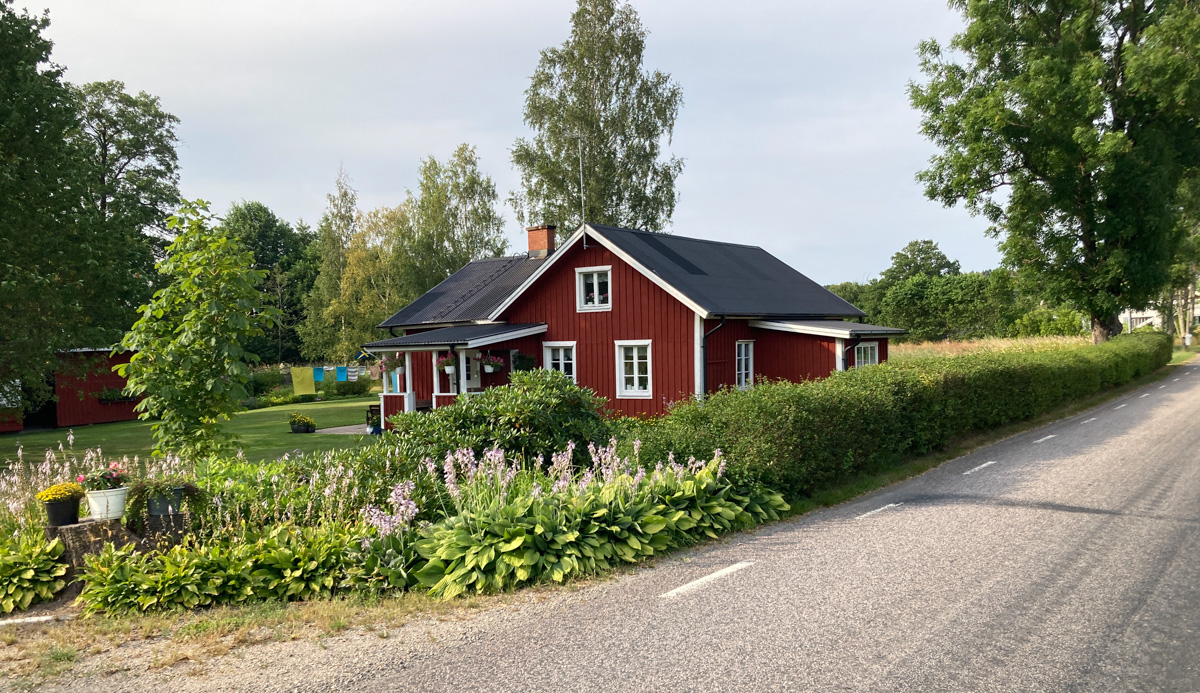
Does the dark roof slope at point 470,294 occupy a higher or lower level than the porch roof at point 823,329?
higher

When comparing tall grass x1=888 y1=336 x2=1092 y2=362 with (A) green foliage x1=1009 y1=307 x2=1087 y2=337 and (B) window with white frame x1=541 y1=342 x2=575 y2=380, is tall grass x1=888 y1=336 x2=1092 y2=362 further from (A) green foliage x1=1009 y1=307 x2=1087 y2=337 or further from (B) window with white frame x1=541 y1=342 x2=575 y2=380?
(B) window with white frame x1=541 y1=342 x2=575 y2=380

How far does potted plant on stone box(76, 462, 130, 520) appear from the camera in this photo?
23.8 ft

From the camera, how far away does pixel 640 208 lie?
114ft

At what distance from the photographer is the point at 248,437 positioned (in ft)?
69.1

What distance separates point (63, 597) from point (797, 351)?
16774 millimetres

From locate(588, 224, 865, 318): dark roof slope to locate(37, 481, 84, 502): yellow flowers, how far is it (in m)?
13.5

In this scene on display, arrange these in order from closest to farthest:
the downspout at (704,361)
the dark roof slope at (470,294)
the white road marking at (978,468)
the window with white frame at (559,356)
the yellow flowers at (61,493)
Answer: the yellow flowers at (61,493) < the white road marking at (978,468) < the downspout at (704,361) < the window with white frame at (559,356) < the dark roof slope at (470,294)

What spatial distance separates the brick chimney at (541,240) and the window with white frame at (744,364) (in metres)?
9.15

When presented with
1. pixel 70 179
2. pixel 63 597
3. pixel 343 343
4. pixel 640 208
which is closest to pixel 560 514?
pixel 63 597

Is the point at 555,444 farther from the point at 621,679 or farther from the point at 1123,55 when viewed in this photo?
the point at 1123,55

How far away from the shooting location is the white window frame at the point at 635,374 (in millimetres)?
19734

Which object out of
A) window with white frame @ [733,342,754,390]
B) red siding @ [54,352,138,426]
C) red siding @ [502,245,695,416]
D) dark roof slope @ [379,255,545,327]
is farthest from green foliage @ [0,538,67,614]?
red siding @ [54,352,138,426]

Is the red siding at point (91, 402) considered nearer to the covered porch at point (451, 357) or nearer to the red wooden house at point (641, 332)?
the covered porch at point (451, 357)

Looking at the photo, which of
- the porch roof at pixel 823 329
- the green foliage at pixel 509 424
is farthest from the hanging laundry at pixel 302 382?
the green foliage at pixel 509 424
